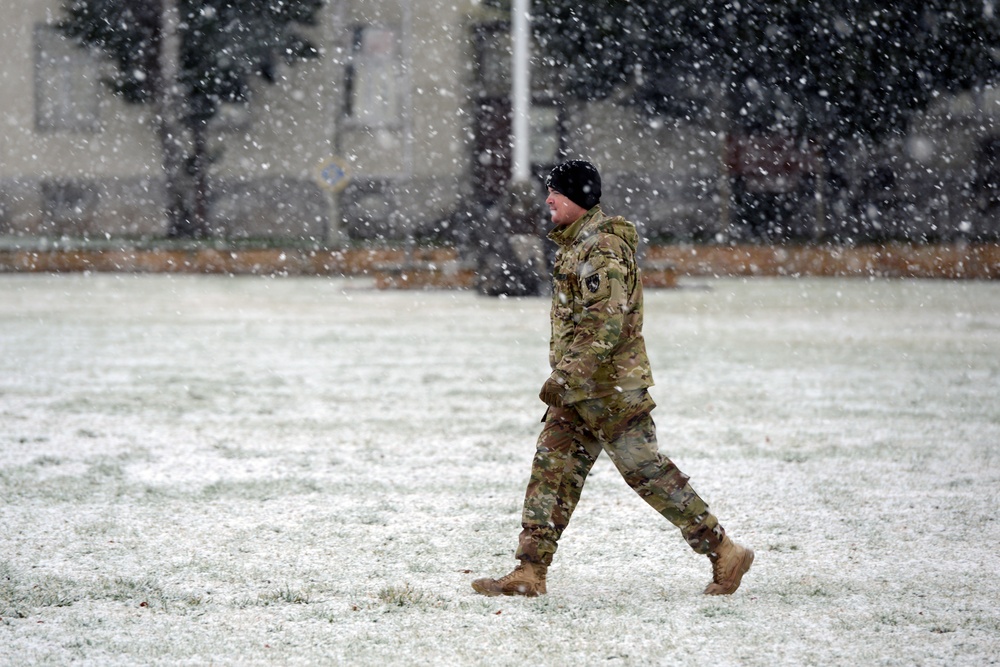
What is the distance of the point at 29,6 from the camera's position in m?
28.3

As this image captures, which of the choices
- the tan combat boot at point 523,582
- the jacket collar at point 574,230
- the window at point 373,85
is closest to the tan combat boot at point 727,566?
the tan combat boot at point 523,582

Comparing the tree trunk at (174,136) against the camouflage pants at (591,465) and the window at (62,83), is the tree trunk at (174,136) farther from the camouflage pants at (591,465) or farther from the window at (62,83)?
the camouflage pants at (591,465)

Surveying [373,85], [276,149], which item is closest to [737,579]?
[276,149]

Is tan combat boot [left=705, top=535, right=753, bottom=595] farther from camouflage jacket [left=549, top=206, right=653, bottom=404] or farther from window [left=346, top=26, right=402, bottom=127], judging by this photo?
window [left=346, top=26, right=402, bottom=127]

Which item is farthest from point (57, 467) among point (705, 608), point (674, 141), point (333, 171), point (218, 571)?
point (674, 141)

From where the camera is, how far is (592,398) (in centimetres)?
Answer: 409

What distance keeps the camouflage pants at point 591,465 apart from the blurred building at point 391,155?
75.8 ft

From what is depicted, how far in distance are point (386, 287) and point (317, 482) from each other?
12.6 m

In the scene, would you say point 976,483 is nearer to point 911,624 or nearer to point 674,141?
point 911,624

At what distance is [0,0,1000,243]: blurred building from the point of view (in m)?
27.2

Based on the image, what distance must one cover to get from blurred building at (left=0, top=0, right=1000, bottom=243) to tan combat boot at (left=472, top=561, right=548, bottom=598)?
23094mm

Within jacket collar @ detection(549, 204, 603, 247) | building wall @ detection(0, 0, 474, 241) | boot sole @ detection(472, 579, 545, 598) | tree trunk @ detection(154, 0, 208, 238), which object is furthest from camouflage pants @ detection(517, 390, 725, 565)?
tree trunk @ detection(154, 0, 208, 238)

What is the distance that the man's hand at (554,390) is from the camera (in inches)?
158

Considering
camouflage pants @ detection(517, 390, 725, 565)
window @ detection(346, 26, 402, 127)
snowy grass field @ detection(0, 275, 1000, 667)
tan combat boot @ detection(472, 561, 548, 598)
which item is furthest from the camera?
window @ detection(346, 26, 402, 127)
